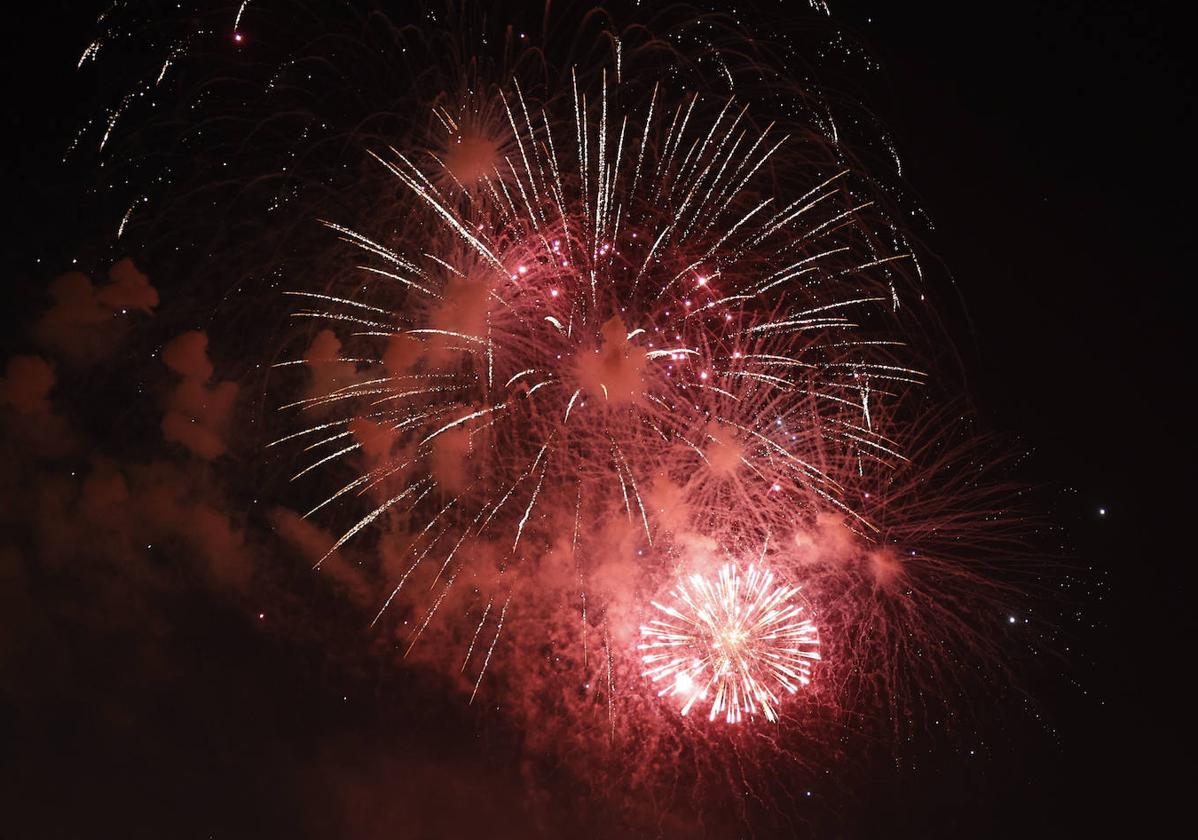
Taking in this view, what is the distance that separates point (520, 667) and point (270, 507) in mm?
2959

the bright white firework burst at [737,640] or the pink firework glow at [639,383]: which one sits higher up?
the pink firework glow at [639,383]

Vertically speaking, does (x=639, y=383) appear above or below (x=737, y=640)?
above

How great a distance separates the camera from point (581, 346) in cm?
640

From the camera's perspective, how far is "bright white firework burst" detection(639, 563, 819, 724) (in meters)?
6.75

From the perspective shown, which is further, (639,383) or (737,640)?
(737,640)

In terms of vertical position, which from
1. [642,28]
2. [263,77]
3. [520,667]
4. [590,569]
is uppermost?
[642,28]

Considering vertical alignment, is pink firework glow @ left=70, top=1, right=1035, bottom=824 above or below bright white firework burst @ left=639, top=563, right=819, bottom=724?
above

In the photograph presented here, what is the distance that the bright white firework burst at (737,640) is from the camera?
6.75 m

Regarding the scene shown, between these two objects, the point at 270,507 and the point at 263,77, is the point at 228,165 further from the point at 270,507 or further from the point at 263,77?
the point at 270,507

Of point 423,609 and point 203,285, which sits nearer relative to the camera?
point 203,285

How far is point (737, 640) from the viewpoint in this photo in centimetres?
673

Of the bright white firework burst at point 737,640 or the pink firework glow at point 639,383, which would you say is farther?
the bright white firework burst at point 737,640

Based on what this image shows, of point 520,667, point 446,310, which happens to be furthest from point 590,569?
point 446,310

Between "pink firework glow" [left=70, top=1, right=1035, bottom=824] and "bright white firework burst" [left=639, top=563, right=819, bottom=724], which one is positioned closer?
"pink firework glow" [left=70, top=1, right=1035, bottom=824]
